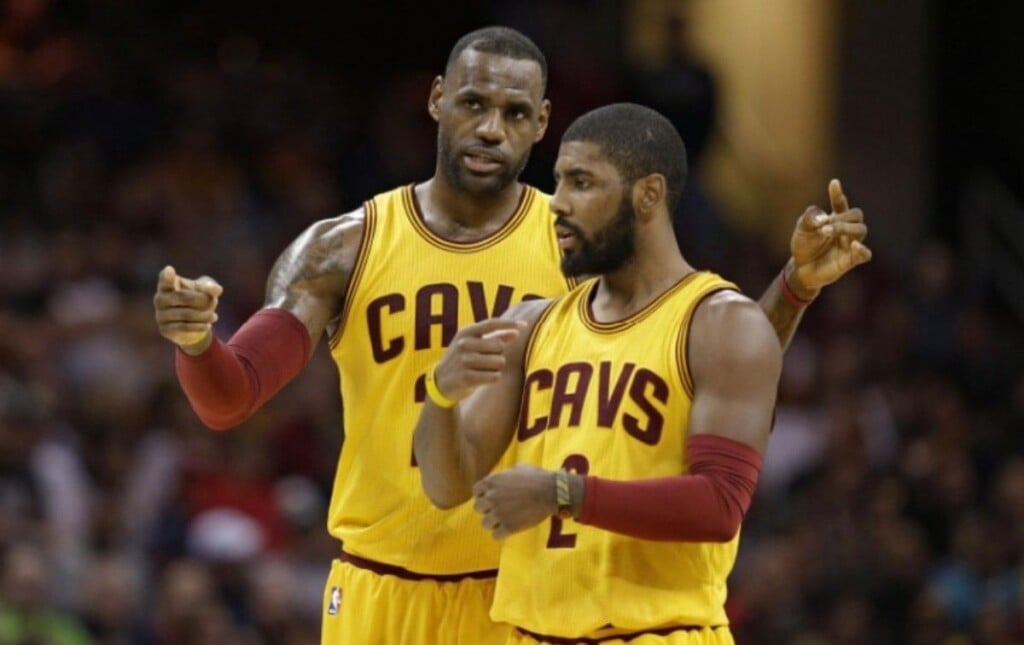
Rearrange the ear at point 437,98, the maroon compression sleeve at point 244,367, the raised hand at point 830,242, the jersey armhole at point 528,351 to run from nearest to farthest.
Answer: the jersey armhole at point 528,351
the maroon compression sleeve at point 244,367
the raised hand at point 830,242
the ear at point 437,98

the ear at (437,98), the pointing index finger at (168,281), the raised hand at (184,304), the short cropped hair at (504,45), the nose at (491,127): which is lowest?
the raised hand at (184,304)

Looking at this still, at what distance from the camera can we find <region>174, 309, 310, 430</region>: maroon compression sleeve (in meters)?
6.36

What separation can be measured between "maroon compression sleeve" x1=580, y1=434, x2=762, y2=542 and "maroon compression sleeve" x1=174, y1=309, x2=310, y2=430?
1372mm

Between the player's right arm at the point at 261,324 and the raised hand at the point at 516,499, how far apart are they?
3.57 feet

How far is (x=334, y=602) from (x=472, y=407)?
3.71 feet

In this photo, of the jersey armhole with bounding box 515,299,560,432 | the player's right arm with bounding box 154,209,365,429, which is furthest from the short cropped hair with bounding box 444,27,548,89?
the jersey armhole with bounding box 515,299,560,432

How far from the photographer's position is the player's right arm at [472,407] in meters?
5.72

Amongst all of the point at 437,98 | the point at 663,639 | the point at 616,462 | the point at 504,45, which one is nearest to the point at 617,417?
the point at 616,462

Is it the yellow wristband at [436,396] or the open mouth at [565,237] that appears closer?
the yellow wristband at [436,396]

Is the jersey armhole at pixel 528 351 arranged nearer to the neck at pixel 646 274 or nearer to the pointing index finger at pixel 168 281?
the neck at pixel 646 274

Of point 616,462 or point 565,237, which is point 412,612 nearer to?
point 616,462

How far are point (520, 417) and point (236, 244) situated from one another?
8203 mm

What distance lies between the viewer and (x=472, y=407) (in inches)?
246

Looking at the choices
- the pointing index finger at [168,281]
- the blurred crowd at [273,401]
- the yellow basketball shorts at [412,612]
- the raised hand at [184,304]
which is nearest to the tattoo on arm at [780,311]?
the yellow basketball shorts at [412,612]
